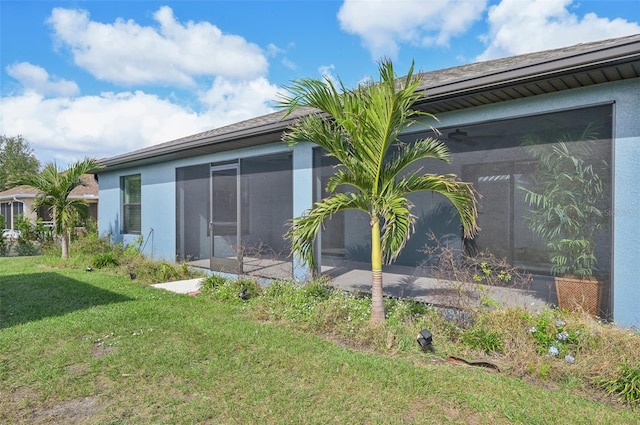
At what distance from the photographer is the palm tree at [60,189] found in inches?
402

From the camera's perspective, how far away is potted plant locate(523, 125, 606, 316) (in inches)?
160

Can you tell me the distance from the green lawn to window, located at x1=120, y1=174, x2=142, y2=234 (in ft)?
20.1

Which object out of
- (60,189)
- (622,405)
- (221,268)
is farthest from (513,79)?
(60,189)

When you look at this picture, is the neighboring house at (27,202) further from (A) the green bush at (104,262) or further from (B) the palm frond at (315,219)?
(B) the palm frond at (315,219)

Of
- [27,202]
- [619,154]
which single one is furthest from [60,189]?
[619,154]

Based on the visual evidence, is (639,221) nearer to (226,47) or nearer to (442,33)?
(442,33)

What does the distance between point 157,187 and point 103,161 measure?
89.9 inches

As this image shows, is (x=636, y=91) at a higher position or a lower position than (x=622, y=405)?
higher

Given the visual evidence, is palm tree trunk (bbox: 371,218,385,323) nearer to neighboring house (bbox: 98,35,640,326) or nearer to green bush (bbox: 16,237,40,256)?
neighboring house (bbox: 98,35,640,326)

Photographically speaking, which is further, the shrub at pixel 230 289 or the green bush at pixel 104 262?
the green bush at pixel 104 262

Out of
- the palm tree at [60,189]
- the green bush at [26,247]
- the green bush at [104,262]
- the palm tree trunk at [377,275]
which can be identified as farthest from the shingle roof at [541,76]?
the green bush at [26,247]

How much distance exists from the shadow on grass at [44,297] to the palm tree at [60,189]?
2.45 metres

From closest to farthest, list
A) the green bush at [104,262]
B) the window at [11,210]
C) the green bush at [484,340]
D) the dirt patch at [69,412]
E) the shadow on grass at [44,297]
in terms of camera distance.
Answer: the dirt patch at [69,412]
the green bush at [484,340]
the shadow on grass at [44,297]
the green bush at [104,262]
the window at [11,210]

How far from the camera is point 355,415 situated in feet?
8.63
